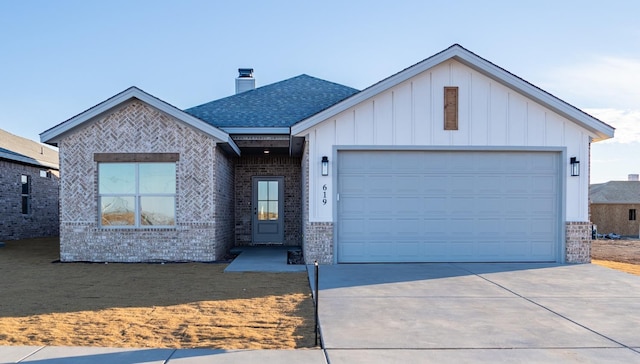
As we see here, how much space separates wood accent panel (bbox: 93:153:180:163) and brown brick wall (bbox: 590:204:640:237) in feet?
89.9

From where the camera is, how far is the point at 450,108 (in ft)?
36.1

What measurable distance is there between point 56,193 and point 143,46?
10158 millimetres

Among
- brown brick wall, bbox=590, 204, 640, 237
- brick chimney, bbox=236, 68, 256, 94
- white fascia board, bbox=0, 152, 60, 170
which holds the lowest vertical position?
brown brick wall, bbox=590, 204, 640, 237

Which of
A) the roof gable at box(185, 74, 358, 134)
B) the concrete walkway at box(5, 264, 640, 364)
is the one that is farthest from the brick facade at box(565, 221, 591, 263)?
the roof gable at box(185, 74, 358, 134)

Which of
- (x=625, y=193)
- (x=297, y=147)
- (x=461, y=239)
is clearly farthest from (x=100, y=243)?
(x=625, y=193)

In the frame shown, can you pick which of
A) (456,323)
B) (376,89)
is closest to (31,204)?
(376,89)

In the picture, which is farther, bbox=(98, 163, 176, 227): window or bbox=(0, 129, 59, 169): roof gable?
bbox=(0, 129, 59, 169): roof gable

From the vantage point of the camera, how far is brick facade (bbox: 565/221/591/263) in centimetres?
1113

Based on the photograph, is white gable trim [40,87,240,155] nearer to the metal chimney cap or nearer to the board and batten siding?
the board and batten siding

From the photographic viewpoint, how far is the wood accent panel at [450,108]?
36.0 feet

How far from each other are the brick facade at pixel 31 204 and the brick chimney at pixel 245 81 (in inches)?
376

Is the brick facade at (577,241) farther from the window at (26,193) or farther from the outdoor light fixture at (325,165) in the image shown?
the window at (26,193)

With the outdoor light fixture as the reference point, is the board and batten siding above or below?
above

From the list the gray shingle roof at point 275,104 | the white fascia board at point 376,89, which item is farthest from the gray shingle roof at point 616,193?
the white fascia board at point 376,89
